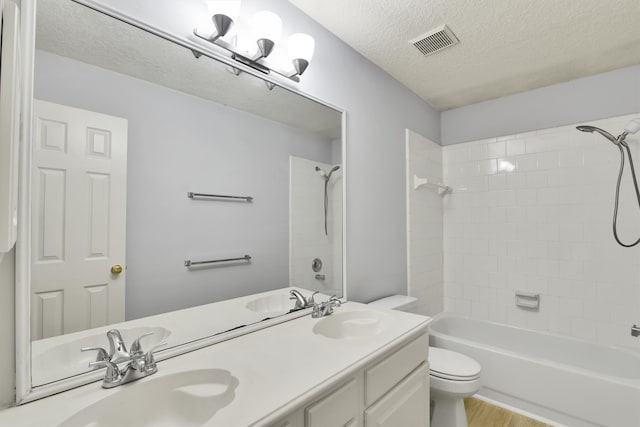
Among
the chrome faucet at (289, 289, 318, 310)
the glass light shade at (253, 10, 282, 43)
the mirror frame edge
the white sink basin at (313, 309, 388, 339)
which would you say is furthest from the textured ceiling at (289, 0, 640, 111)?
the white sink basin at (313, 309, 388, 339)

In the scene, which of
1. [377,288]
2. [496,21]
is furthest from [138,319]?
[496,21]

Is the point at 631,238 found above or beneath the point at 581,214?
beneath

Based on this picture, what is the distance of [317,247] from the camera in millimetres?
1708

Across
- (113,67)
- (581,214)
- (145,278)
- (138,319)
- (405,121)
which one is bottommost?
(138,319)

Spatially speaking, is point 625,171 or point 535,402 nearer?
point 535,402

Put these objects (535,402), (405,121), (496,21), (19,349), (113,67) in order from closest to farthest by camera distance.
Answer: (19,349)
(113,67)
(496,21)
(535,402)
(405,121)

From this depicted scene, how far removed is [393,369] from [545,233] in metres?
1.99

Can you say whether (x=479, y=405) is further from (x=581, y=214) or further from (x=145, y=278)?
(x=145, y=278)

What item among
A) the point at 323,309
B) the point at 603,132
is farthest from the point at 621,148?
the point at 323,309

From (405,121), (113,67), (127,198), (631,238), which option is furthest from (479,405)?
(113,67)

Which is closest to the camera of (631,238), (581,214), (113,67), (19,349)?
(19,349)

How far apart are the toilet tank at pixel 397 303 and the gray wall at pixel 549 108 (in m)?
1.67

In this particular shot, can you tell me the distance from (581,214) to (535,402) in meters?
1.39

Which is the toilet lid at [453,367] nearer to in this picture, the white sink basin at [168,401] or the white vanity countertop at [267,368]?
the white vanity countertop at [267,368]
